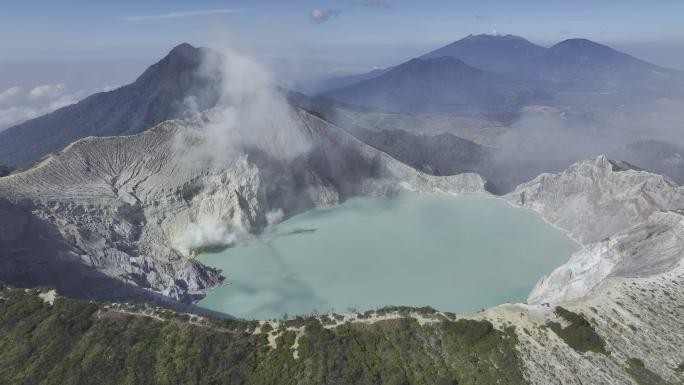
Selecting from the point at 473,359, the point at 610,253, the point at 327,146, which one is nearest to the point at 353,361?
the point at 473,359

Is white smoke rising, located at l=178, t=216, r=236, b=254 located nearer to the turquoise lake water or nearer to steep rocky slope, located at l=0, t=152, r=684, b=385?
the turquoise lake water

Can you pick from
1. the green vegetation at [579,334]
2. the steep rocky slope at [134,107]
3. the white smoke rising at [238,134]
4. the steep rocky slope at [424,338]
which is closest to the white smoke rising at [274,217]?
the white smoke rising at [238,134]

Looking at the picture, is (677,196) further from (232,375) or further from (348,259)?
(232,375)

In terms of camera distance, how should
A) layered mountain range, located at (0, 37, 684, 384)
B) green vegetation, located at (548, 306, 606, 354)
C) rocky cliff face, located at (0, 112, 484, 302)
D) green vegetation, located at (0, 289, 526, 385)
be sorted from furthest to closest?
rocky cliff face, located at (0, 112, 484, 302), green vegetation, located at (548, 306, 606, 354), layered mountain range, located at (0, 37, 684, 384), green vegetation, located at (0, 289, 526, 385)

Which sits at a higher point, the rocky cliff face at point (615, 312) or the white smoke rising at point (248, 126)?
the white smoke rising at point (248, 126)

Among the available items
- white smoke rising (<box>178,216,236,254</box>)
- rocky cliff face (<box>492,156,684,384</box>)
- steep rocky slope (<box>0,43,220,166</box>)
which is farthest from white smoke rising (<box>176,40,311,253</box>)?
rocky cliff face (<box>492,156,684,384</box>)

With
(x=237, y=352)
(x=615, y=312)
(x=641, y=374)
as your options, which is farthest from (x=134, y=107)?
(x=641, y=374)

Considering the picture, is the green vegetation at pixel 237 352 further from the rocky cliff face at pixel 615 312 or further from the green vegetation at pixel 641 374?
the green vegetation at pixel 641 374
